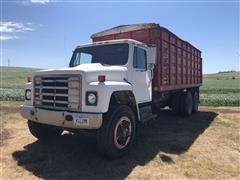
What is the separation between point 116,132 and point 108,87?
1.02m

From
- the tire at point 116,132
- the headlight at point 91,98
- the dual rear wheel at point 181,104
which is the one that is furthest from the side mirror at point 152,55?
the dual rear wheel at point 181,104

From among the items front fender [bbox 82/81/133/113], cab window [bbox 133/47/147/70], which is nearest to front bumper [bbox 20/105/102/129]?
front fender [bbox 82/81/133/113]

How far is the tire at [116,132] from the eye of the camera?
5957 mm

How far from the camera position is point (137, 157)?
6617 millimetres

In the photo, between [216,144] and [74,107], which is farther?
[216,144]

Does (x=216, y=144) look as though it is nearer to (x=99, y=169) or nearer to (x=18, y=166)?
(x=99, y=169)

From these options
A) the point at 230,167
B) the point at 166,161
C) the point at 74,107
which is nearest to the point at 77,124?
the point at 74,107

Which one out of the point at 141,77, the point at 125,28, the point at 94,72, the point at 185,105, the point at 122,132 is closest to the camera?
the point at 94,72

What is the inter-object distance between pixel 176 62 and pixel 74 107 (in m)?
5.61

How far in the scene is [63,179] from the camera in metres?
5.37

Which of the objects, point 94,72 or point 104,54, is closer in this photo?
point 94,72

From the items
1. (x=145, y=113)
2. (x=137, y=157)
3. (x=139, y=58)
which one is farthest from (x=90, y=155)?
(x=139, y=58)

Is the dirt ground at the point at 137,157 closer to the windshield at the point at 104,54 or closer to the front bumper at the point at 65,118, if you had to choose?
the front bumper at the point at 65,118

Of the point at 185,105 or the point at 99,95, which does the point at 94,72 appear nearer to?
the point at 99,95
